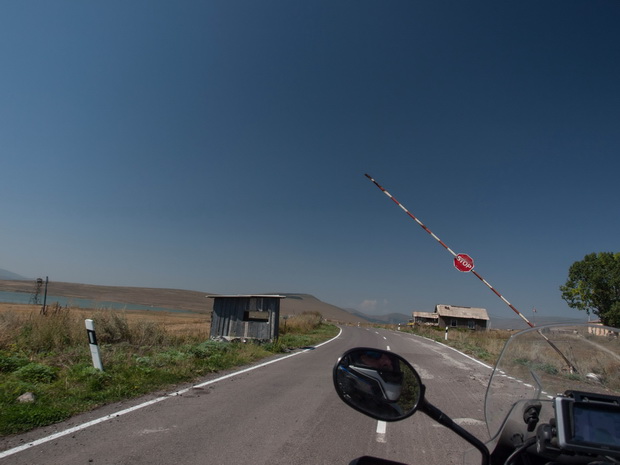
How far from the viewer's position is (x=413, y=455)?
4.44 metres

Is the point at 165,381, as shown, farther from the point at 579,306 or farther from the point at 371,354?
the point at 579,306

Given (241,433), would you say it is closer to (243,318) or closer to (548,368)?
(548,368)

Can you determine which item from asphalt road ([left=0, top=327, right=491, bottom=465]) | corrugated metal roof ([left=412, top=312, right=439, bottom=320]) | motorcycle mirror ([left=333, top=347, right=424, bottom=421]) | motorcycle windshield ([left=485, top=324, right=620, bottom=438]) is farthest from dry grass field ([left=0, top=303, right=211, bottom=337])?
corrugated metal roof ([left=412, top=312, right=439, bottom=320])

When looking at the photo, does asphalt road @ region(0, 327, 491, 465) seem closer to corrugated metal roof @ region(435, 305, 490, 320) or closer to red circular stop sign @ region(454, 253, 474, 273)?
red circular stop sign @ region(454, 253, 474, 273)

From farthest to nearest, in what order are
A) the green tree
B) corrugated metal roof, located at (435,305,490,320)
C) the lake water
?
corrugated metal roof, located at (435,305,490,320) → the green tree → the lake water

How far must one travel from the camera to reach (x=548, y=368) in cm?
204

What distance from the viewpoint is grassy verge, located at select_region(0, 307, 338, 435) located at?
18.7ft

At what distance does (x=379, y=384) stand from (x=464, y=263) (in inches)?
289

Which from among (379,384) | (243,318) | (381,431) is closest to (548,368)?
(379,384)

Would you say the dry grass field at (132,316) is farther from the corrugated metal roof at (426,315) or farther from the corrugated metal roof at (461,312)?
the corrugated metal roof at (426,315)

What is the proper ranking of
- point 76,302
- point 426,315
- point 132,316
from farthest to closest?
point 426,315
point 132,316
point 76,302

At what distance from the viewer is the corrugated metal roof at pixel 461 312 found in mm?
71625

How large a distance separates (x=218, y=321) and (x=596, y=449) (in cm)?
1835

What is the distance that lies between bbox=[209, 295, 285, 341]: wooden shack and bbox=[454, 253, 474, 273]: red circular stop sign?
34.8 feet
